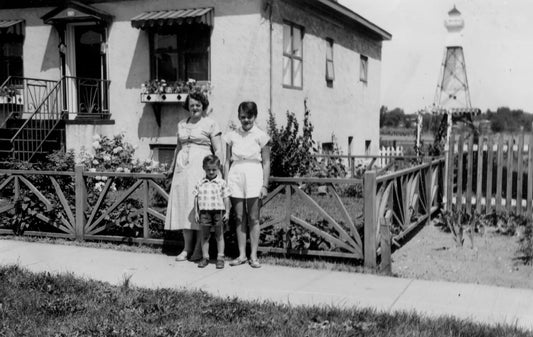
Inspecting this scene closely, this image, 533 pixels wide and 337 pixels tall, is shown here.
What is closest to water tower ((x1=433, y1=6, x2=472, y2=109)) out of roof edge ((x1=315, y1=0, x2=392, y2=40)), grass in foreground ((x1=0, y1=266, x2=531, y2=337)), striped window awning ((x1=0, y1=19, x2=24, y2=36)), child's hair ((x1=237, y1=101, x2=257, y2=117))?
roof edge ((x1=315, y1=0, x2=392, y2=40))

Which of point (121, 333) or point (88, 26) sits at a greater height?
point (88, 26)

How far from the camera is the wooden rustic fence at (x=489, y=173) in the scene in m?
10.6

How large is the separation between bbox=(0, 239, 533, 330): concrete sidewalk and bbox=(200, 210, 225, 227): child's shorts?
534 millimetres

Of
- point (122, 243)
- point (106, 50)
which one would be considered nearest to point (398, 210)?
point (122, 243)

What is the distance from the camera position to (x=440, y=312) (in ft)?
17.3

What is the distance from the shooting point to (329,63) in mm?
17906

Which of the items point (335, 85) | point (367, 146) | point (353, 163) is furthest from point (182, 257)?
point (367, 146)

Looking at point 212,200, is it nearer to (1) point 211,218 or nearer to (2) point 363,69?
(1) point 211,218

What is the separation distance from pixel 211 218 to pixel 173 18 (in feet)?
25.6

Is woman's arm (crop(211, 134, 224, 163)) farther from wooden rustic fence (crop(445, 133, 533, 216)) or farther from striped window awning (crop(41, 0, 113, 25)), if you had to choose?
striped window awning (crop(41, 0, 113, 25))

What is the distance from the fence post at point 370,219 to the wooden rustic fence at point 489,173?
4.35 metres

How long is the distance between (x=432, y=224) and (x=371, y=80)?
41.1 feet

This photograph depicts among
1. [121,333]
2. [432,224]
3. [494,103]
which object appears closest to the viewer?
[121,333]

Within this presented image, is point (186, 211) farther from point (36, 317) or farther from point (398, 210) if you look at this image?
point (398, 210)
